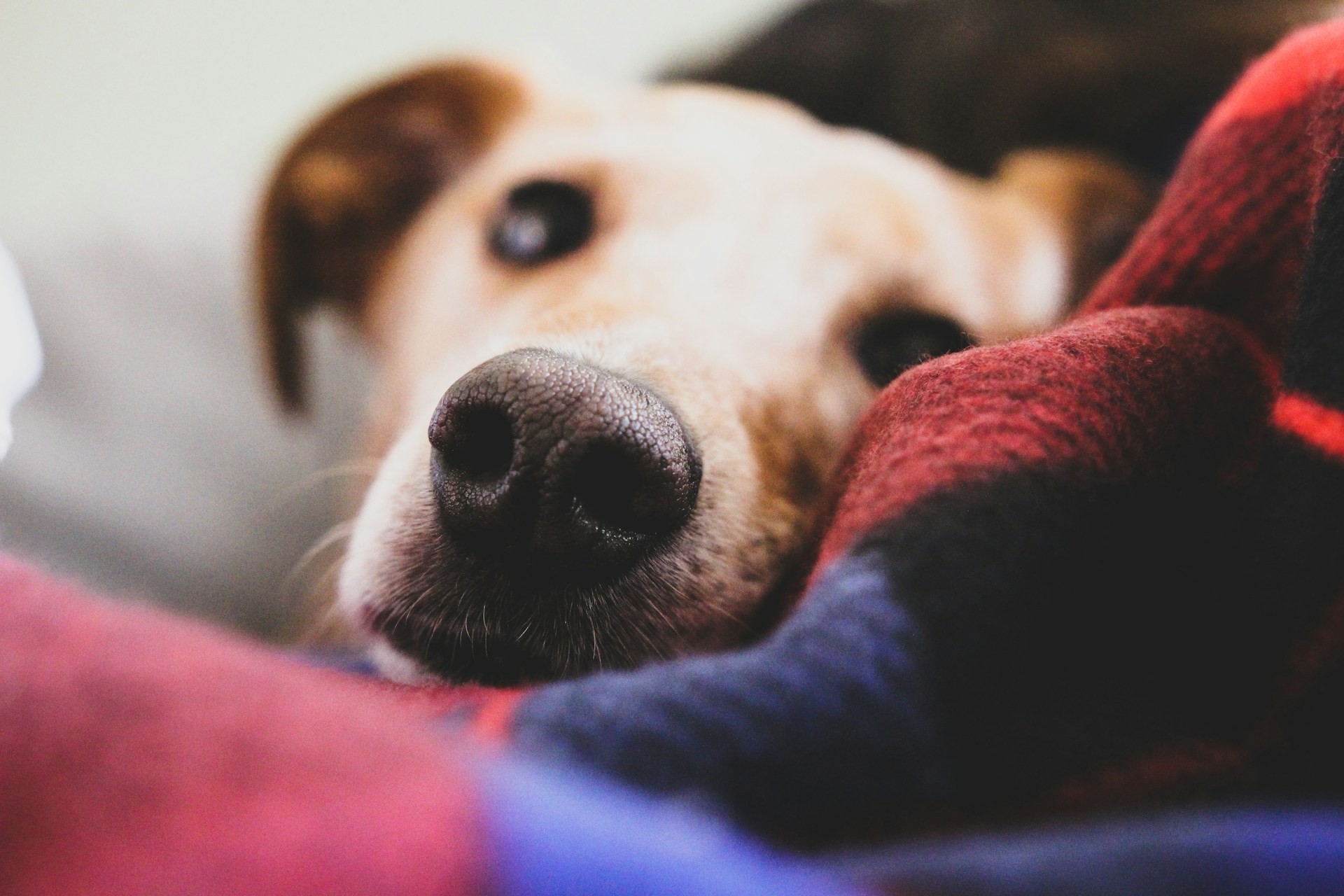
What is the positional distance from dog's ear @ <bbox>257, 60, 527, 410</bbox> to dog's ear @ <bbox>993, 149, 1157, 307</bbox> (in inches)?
29.1

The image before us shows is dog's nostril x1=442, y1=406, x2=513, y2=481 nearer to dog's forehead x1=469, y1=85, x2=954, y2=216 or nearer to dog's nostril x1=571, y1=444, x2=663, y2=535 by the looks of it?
dog's nostril x1=571, y1=444, x2=663, y2=535

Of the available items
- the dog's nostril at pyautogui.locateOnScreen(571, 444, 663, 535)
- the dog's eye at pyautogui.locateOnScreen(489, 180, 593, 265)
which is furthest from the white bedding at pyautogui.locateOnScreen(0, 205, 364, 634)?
the dog's nostril at pyautogui.locateOnScreen(571, 444, 663, 535)

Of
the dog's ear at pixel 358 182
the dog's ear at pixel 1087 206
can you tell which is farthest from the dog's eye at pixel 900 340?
the dog's ear at pixel 358 182

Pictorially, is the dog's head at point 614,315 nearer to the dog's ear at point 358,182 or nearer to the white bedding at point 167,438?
the dog's ear at point 358,182

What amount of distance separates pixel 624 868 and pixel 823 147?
972mm

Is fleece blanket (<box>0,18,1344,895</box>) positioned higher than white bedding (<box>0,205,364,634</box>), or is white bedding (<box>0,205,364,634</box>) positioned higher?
fleece blanket (<box>0,18,1344,895</box>)

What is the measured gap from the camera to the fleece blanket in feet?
0.92

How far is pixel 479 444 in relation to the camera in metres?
0.58

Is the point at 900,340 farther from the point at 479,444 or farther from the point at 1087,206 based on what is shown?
the point at 479,444

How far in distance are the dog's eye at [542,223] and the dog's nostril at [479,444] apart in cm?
48

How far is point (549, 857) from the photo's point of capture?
10.9 inches

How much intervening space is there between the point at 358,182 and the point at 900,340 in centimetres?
85

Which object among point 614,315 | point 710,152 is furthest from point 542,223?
point 614,315

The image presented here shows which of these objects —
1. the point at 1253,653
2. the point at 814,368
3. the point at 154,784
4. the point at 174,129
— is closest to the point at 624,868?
the point at 154,784
